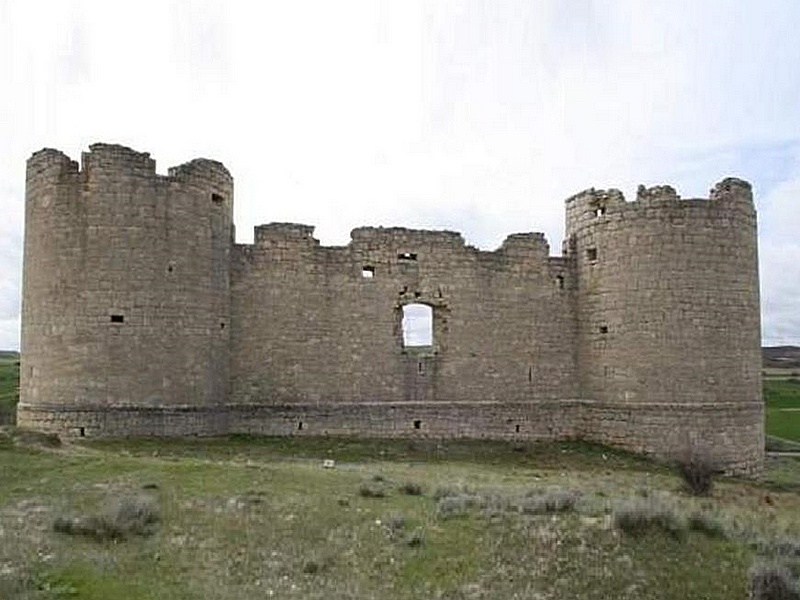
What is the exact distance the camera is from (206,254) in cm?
2220

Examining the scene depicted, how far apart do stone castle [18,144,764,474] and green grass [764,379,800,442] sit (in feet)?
49.7

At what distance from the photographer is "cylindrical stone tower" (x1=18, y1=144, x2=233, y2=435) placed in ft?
67.7

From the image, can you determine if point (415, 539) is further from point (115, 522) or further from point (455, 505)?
point (115, 522)

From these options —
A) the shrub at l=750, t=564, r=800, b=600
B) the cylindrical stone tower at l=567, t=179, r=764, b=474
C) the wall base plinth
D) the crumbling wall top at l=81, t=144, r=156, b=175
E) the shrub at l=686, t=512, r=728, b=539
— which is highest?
the crumbling wall top at l=81, t=144, r=156, b=175

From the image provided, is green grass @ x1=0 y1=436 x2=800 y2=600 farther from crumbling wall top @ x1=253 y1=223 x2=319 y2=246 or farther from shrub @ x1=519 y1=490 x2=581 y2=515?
crumbling wall top @ x1=253 y1=223 x2=319 y2=246

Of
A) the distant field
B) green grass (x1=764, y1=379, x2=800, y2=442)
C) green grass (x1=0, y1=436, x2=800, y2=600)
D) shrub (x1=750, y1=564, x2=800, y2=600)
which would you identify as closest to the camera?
shrub (x1=750, y1=564, x2=800, y2=600)

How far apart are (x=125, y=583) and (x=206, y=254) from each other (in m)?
13.1

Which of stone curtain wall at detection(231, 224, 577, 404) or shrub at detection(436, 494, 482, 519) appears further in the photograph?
stone curtain wall at detection(231, 224, 577, 404)

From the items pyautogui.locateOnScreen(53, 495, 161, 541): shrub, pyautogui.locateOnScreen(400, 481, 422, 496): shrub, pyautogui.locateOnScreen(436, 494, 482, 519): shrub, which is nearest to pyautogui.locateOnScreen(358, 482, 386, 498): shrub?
pyautogui.locateOnScreen(400, 481, 422, 496): shrub

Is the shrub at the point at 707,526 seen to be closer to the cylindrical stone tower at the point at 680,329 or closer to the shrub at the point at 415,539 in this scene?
the shrub at the point at 415,539

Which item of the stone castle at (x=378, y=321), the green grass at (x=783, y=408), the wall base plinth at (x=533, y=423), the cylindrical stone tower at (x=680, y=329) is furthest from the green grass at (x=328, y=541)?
the green grass at (x=783, y=408)

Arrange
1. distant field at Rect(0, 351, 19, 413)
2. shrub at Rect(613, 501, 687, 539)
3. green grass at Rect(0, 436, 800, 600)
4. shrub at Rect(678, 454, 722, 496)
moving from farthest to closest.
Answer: distant field at Rect(0, 351, 19, 413), shrub at Rect(678, 454, 722, 496), shrub at Rect(613, 501, 687, 539), green grass at Rect(0, 436, 800, 600)

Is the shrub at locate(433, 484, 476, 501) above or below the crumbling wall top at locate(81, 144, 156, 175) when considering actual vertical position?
below

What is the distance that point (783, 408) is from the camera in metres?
51.6
